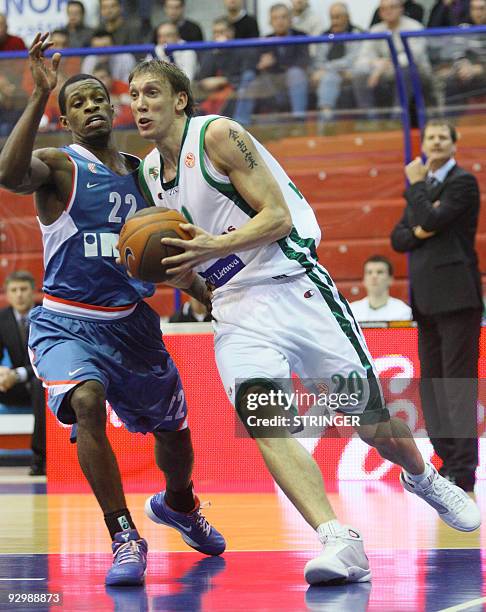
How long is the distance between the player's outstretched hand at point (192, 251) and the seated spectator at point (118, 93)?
4958 mm

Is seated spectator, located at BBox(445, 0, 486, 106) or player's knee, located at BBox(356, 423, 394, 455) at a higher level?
seated spectator, located at BBox(445, 0, 486, 106)

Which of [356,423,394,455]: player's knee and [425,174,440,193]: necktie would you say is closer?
[356,423,394,455]: player's knee

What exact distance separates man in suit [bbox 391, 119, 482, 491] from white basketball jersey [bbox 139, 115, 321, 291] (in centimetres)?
299

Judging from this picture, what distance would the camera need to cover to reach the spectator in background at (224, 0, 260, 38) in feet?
41.2

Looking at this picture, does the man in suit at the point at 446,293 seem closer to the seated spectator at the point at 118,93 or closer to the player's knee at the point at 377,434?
the seated spectator at the point at 118,93

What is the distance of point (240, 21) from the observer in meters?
12.7

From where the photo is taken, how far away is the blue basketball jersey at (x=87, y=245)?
16.8ft

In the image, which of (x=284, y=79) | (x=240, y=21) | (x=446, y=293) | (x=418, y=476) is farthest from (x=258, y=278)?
(x=240, y=21)

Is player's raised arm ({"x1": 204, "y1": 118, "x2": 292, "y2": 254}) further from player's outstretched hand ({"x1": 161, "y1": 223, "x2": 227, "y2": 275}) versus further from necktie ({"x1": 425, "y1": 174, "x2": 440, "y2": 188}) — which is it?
necktie ({"x1": 425, "y1": 174, "x2": 440, "y2": 188})

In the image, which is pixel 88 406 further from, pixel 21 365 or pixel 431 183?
pixel 21 365

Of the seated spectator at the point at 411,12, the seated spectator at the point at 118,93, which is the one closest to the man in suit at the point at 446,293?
the seated spectator at the point at 118,93

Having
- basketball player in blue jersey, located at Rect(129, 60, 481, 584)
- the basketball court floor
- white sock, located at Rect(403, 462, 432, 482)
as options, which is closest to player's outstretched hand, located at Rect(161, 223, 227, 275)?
basketball player in blue jersey, located at Rect(129, 60, 481, 584)

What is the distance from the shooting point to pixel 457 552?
5258 millimetres

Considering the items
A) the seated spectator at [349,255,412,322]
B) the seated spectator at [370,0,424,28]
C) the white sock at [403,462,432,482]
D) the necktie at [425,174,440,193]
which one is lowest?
the white sock at [403,462,432,482]
